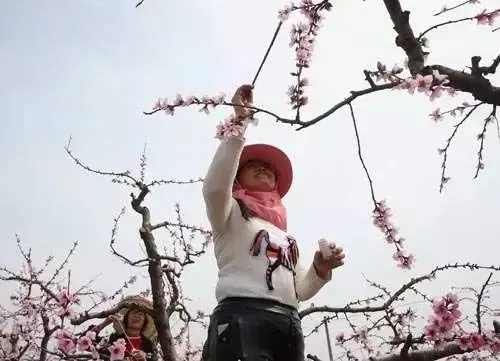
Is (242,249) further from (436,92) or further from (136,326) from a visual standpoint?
(136,326)

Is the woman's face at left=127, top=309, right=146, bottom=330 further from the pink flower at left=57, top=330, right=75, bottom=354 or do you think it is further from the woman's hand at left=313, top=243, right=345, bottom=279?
the woman's hand at left=313, top=243, right=345, bottom=279

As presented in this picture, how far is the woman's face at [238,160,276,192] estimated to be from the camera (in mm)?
2504

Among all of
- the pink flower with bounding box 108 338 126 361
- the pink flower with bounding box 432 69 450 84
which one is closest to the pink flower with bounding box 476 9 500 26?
the pink flower with bounding box 432 69 450 84

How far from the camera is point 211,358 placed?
1.91 meters

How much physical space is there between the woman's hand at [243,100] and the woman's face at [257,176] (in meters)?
0.55

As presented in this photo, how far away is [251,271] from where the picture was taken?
2076 mm

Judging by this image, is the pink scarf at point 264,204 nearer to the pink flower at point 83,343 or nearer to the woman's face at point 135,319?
the pink flower at point 83,343

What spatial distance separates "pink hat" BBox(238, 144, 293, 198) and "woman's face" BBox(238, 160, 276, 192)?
28 mm

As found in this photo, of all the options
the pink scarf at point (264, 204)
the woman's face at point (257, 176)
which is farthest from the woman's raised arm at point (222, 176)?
the woman's face at point (257, 176)

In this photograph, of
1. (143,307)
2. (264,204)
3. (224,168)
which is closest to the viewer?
(224,168)

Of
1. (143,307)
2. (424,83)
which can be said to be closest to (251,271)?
(424,83)

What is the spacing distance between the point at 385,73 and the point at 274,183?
3.21ft

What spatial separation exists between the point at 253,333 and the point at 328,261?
0.59 metres

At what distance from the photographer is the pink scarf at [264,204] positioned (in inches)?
91.6
